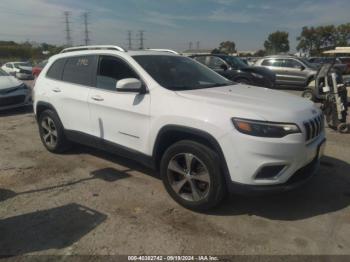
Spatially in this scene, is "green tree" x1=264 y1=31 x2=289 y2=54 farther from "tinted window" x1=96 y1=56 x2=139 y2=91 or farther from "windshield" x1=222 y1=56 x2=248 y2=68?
"tinted window" x1=96 y1=56 x2=139 y2=91

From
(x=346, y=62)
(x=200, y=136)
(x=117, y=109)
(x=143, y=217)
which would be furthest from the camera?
(x=346, y=62)

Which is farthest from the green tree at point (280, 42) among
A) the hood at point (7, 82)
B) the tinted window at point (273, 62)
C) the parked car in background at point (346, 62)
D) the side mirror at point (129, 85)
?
the side mirror at point (129, 85)

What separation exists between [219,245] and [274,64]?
592 inches

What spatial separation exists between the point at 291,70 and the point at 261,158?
1433 centimetres

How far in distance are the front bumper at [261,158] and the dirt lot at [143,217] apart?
0.48 meters

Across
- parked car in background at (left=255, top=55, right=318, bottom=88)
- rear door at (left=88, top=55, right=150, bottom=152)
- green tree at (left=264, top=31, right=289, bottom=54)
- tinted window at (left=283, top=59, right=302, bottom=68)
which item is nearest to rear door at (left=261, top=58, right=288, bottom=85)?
parked car in background at (left=255, top=55, right=318, bottom=88)

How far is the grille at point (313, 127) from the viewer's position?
3.38m

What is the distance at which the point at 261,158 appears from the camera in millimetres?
3131

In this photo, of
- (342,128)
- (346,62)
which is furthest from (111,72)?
(346,62)

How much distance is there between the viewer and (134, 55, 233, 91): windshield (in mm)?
4106

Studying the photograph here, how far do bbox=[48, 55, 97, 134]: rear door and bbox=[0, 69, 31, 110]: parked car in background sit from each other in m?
4.66

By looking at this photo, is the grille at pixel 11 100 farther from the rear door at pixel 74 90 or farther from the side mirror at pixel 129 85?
the side mirror at pixel 129 85

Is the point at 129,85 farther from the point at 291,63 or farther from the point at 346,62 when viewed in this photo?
the point at 346,62

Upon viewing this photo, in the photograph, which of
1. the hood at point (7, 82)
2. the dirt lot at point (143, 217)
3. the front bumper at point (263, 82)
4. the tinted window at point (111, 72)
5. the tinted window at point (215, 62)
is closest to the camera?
the dirt lot at point (143, 217)
